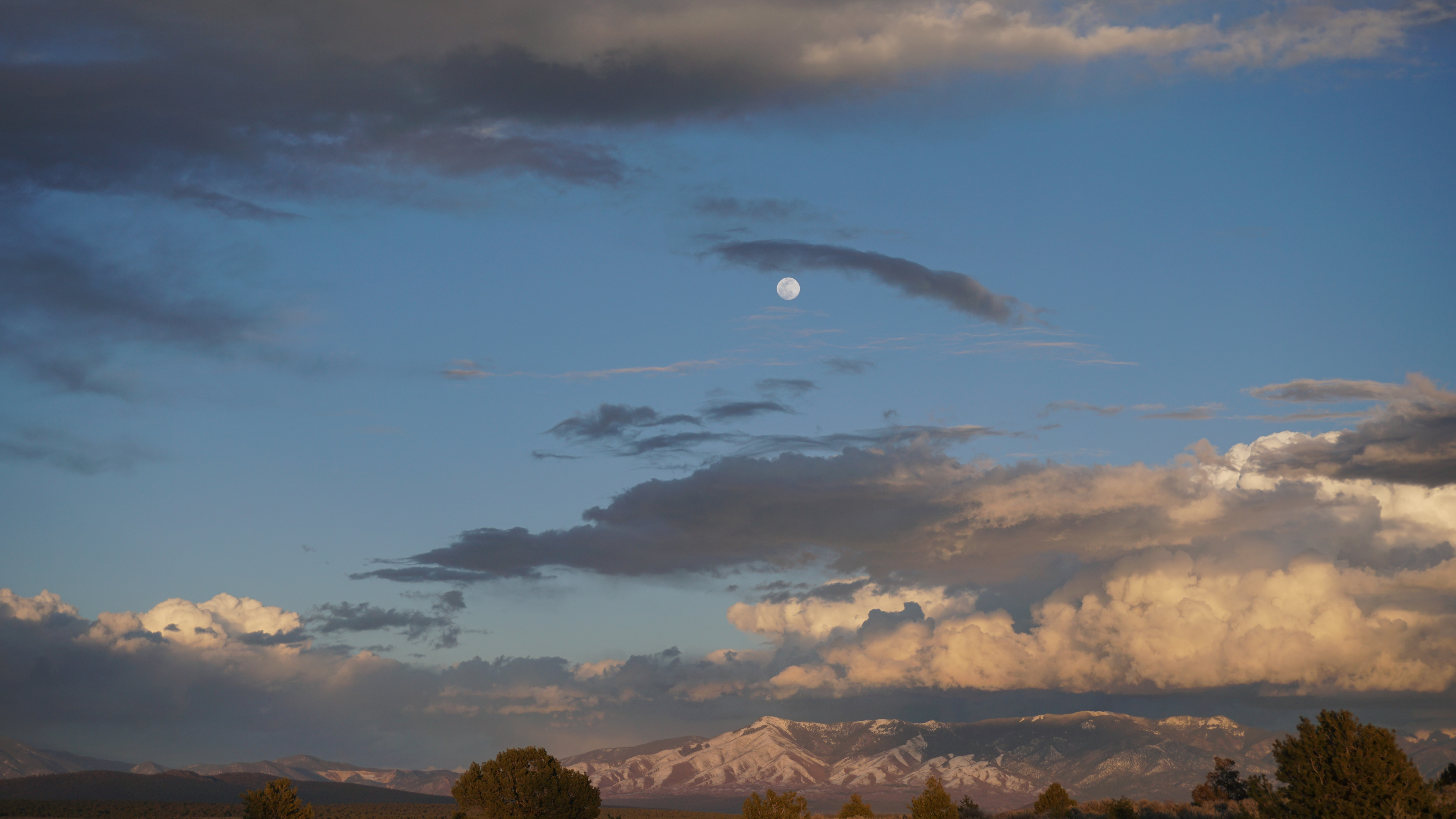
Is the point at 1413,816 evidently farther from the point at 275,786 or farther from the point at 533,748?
the point at 275,786

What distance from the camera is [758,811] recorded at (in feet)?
273

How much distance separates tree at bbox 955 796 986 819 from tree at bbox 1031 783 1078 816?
6.40 meters

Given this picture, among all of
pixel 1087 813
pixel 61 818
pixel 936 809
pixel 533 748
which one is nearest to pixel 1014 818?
pixel 1087 813

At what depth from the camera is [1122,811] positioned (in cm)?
8456

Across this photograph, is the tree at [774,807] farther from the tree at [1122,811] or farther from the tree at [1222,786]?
the tree at [1222,786]

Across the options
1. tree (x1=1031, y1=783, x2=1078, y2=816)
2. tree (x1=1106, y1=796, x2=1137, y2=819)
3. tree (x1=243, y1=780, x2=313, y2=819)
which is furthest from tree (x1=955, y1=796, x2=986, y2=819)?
tree (x1=243, y1=780, x2=313, y2=819)

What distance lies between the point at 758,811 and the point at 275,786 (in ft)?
156

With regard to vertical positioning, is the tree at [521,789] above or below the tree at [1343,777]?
Answer: below

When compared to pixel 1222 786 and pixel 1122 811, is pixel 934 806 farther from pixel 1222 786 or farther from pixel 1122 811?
pixel 1222 786

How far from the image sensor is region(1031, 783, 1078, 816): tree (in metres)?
111

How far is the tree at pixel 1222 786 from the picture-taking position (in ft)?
485

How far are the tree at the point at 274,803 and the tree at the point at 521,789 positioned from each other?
14.8 meters

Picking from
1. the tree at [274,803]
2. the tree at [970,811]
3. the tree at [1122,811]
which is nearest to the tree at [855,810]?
the tree at [970,811]

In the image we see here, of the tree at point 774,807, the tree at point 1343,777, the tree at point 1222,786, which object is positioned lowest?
the tree at point 1222,786
